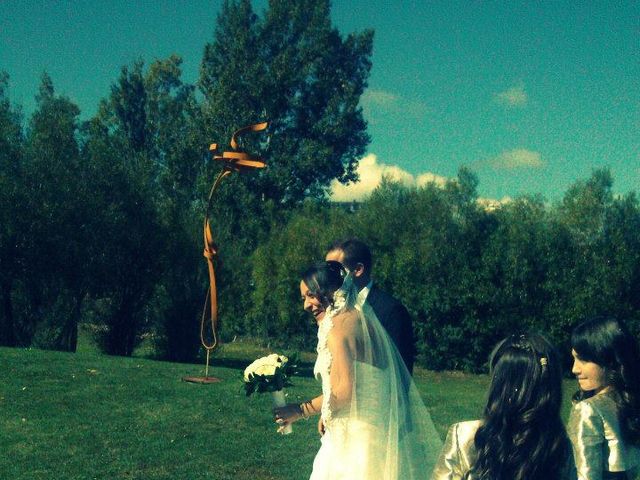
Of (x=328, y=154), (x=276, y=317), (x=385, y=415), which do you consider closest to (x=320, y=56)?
(x=328, y=154)

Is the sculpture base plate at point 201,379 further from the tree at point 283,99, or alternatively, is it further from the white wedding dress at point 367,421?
the tree at point 283,99

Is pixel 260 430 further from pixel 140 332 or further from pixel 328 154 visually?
pixel 328 154

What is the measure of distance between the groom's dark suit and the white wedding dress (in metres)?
0.44

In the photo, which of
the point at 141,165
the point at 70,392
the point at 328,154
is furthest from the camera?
the point at 328,154

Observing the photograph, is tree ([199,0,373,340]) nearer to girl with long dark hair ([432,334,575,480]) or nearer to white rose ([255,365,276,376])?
white rose ([255,365,276,376])

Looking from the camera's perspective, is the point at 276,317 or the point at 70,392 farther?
the point at 276,317

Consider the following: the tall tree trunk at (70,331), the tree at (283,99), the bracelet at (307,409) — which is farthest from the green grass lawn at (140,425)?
the tree at (283,99)

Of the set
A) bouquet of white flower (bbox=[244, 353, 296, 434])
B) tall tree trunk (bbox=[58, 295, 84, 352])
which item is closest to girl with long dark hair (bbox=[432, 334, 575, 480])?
bouquet of white flower (bbox=[244, 353, 296, 434])

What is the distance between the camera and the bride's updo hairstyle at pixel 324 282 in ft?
14.8

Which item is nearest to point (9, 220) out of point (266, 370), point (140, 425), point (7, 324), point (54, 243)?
point (54, 243)

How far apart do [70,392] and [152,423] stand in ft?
7.81

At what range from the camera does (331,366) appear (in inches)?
175

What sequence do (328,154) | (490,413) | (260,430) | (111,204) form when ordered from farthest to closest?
(328,154), (111,204), (260,430), (490,413)

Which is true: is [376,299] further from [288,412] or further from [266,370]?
[288,412]
